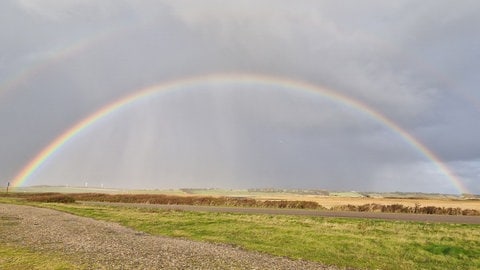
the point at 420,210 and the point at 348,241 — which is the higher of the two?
the point at 420,210

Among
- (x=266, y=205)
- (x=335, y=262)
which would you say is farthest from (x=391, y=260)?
(x=266, y=205)

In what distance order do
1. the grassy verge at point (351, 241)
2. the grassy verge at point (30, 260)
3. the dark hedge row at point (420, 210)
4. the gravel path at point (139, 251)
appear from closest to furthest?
the grassy verge at point (30, 260)
the gravel path at point (139, 251)
the grassy verge at point (351, 241)
the dark hedge row at point (420, 210)

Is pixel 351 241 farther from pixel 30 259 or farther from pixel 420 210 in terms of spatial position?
pixel 420 210

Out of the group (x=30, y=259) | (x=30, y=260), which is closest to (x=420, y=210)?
(x=30, y=259)

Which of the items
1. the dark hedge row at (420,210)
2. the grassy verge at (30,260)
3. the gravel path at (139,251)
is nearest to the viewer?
the grassy verge at (30,260)

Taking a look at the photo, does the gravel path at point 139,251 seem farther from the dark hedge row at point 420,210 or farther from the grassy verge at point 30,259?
the dark hedge row at point 420,210

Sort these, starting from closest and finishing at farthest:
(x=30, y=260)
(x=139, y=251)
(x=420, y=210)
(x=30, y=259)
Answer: (x=30, y=260) → (x=30, y=259) → (x=139, y=251) → (x=420, y=210)

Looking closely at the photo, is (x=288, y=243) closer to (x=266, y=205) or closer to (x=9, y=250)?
(x=9, y=250)

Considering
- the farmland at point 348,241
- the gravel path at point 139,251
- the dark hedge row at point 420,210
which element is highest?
the dark hedge row at point 420,210

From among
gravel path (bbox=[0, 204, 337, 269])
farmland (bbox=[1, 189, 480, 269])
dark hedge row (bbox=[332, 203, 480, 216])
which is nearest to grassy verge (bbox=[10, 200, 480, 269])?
farmland (bbox=[1, 189, 480, 269])

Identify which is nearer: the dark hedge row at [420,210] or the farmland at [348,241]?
the farmland at [348,241]

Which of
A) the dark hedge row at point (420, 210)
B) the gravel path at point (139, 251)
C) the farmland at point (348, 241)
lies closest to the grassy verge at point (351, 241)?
the farmland at point (348, 241)

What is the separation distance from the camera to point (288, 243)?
35938mm

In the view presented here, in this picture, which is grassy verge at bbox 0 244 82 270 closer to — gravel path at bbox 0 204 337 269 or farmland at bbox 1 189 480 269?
gravel path at bbox 0 204 337 269
